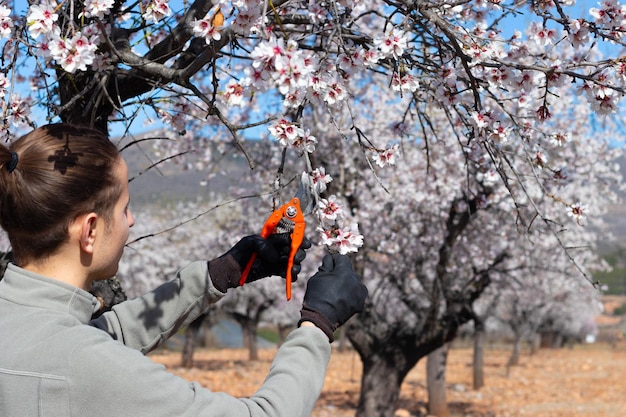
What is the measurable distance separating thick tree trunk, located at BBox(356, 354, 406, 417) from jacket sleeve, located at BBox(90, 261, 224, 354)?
281 inches

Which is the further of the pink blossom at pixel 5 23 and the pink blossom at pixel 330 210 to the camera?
the pink blossom at pixel 5 23

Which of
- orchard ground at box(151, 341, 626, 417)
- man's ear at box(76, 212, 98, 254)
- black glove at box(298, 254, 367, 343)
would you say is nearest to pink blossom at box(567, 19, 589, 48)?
black glove at box(298, 254, 367, 343)

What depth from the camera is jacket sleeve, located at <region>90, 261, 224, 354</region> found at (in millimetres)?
2002

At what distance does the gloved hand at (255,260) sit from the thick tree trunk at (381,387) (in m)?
7.10

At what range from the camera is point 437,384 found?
1300 centimetres

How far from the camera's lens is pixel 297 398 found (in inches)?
56.1

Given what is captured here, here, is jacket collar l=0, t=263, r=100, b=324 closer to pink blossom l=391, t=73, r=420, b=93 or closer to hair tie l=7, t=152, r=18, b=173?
hair tie l=7, t=152, r=18, b=173

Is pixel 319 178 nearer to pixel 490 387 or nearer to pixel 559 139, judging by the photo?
pixel 559 139

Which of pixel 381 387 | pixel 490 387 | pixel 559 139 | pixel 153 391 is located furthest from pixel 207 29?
pixel 490 387

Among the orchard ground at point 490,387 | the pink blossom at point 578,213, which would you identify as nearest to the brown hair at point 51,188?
the pink blossom at point 578,213

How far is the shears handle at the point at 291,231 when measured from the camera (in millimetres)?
1865

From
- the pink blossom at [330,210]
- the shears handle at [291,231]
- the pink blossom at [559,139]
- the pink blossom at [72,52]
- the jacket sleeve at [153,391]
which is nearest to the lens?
the jacket sleeve at [153,391]

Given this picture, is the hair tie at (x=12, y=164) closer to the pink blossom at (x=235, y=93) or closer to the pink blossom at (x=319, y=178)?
the pink blossom at (x=235, y=93)

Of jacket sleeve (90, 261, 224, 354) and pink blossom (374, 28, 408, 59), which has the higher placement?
pink blossom (374, 28, 408, 59)
